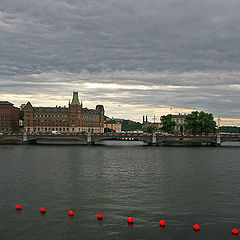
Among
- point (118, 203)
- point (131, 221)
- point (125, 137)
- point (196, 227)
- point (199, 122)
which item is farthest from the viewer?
point (199, 122)

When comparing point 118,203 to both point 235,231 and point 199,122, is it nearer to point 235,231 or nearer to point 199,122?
point 235,231

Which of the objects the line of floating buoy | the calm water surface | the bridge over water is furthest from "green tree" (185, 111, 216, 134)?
the line of floating buoy

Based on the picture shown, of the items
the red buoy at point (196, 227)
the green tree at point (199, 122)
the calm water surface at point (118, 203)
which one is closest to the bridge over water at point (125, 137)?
the green tree at point (199, 122)

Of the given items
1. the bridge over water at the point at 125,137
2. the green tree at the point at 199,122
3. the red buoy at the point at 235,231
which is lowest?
the red buoy at the point at 235,231

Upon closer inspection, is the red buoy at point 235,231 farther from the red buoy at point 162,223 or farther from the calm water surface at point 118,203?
the red buoy at point 162,223

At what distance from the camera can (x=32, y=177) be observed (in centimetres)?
4453

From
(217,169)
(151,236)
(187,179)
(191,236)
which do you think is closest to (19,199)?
(151,236)

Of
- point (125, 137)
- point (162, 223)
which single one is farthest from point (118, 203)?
point (125, 137)

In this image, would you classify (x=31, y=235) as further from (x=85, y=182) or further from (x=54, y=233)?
(x=85, y=182)

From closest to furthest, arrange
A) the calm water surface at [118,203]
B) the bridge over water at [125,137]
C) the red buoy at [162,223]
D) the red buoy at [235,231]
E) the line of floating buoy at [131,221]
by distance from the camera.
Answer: the red buoy at [235,231] → the line of floating buoy at [131,221] → the calm water surface at [118,203] → the red buoy at [162,223] → the bridge over water at [125,137]

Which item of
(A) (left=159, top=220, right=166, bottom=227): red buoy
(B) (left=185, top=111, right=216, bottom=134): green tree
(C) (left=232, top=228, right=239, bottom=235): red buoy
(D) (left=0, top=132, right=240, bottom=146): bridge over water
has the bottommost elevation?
(C) (left=232, top=228, right=239, bottom=235): red buoy

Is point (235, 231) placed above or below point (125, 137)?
below

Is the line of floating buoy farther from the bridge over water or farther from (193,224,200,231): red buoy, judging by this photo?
the bridge over water

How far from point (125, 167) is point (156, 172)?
793 cm
